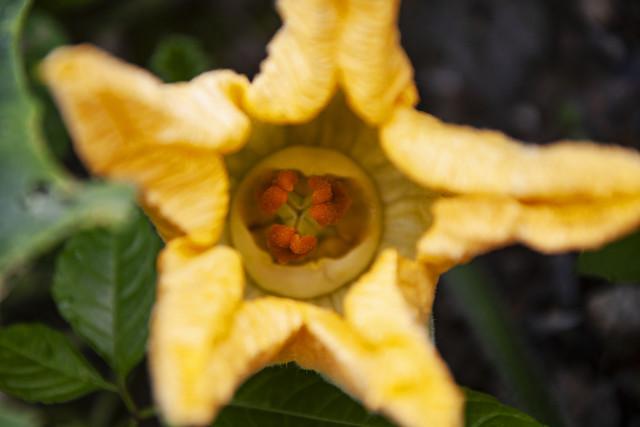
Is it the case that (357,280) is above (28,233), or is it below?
below

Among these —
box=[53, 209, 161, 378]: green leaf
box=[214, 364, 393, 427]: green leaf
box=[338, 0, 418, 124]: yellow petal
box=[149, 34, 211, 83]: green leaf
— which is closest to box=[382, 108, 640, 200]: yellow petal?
box=[338, 0, 418, 124]: yellow petal

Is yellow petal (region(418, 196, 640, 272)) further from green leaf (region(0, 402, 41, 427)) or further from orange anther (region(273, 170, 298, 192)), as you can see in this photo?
green leaf (region(0, 402, 41, 427))

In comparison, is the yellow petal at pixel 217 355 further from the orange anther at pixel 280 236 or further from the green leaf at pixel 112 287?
the green leaf at pixel 112 287

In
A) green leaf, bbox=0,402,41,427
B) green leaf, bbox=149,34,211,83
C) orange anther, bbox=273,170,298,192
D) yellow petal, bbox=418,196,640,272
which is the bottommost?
green leaf, bbox=149,34,211,83

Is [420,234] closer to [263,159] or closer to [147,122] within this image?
[263,159]

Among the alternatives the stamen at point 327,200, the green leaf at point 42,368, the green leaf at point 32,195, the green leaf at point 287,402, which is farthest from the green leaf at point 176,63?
the green leaf at point 32,195

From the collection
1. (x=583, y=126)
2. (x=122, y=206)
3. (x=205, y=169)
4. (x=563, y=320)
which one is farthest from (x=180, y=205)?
(x=583, y=126)
